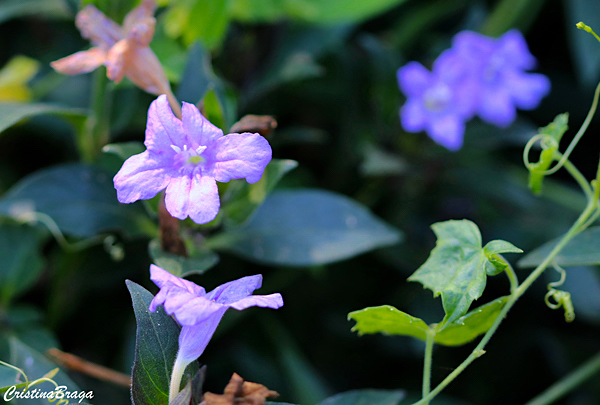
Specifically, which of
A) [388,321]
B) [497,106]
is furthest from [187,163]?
[497,106]

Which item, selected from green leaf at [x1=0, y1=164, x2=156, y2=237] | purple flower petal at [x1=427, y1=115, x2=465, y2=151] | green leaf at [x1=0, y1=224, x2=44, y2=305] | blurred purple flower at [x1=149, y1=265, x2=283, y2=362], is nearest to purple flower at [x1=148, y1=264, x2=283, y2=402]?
blurred purple flower at [x1=149, y1=265, x2=283, y2=362]

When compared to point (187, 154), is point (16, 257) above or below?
below

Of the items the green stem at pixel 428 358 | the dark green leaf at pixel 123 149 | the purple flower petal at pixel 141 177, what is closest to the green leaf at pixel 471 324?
the green stem at pixel 428 358

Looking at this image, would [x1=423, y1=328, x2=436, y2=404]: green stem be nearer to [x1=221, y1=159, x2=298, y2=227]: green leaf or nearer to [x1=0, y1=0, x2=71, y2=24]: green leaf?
[x1=221, y1=159, x2=298, y2=227]: green leaf

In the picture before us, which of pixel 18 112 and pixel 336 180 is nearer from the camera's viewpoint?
pixel 18 112

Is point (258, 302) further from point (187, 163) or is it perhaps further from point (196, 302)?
point (187, 163)

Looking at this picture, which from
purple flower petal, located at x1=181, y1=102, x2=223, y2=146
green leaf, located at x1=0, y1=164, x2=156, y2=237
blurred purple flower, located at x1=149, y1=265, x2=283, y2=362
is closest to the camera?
blurred purple flower, located at x1=149, y1=265, x2=283, y2=362
